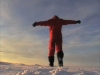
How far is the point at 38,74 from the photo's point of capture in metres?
5.06

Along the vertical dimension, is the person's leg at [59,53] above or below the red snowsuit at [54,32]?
below

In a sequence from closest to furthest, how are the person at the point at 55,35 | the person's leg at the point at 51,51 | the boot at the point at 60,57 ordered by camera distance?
→ the boot at the point at 60,57 → the person at the point at 55,35 → the person's leg at the point at 51,51

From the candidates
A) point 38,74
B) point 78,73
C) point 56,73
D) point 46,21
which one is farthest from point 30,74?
point 46,21

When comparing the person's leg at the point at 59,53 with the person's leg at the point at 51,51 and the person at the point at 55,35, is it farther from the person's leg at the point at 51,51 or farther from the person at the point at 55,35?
the person's leg at the point at 51,51

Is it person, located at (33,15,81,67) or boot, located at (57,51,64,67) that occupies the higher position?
person, located at (33,15,81,67)

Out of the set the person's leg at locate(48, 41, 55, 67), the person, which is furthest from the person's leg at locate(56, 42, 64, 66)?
the person's leg at locate(48, 41, 55, 67)

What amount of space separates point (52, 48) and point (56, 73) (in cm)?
411

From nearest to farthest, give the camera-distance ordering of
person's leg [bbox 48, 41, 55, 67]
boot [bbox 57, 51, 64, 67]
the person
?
boot [bbox 57, 51, 64, 67] → the person → person's leg [bbox 48, 41, 55, 67]

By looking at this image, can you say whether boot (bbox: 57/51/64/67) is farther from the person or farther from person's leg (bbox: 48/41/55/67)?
person's leg (bbox: 48/41/55/67)

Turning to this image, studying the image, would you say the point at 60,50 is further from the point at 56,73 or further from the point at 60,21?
the point at 56,73

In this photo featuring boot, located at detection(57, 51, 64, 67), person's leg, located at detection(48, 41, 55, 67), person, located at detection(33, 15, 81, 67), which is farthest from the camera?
person's leg, located at detection(48, 41, 55, 67)

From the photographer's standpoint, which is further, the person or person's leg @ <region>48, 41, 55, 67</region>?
person's leg @ <region>48, 41, 55, 67</region>

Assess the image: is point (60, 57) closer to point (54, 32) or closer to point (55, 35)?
point (55, 35)

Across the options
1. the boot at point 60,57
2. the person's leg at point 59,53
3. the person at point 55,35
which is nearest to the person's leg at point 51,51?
the person at point 55,35
